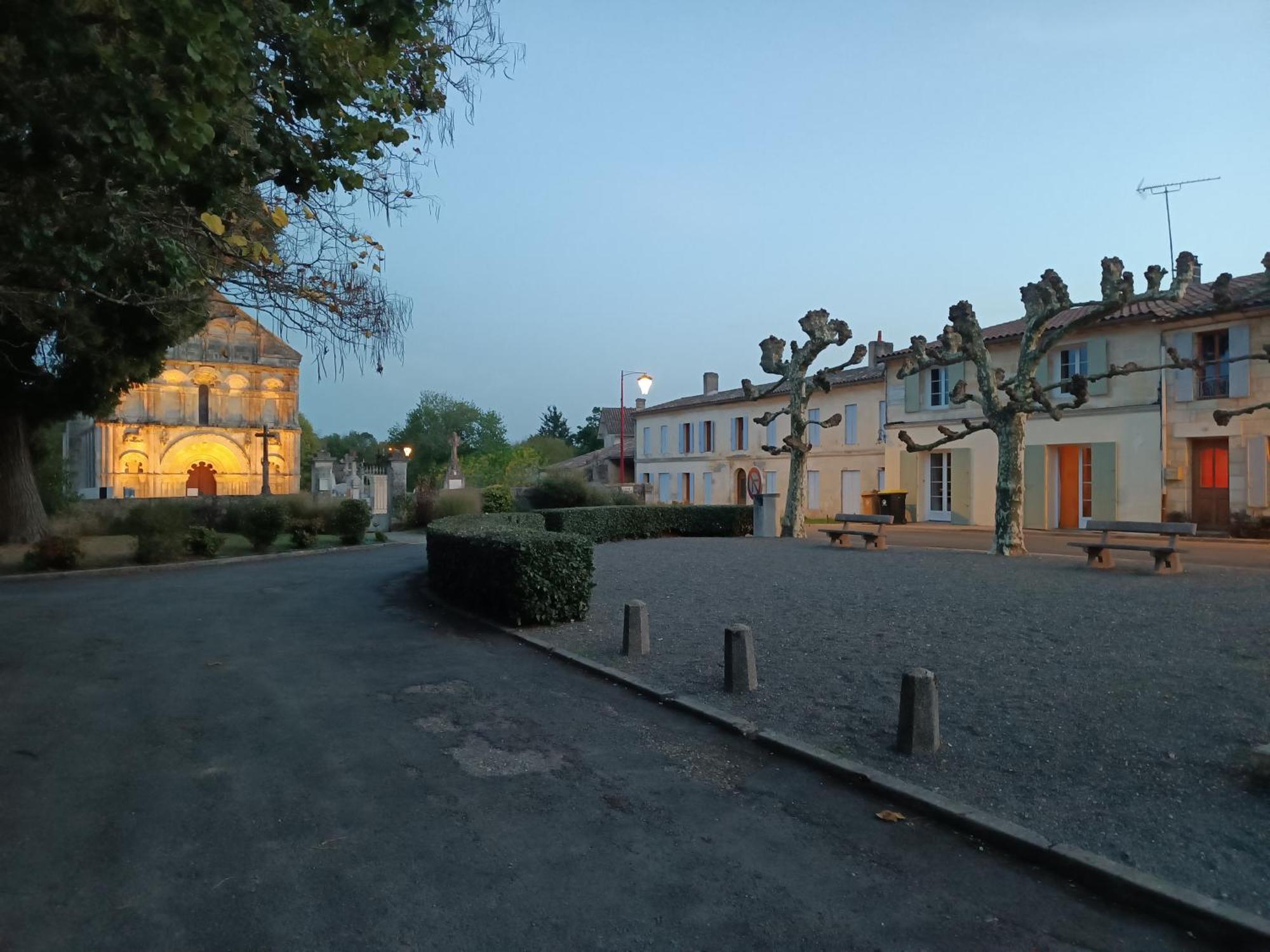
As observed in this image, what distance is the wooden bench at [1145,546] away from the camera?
1212cm

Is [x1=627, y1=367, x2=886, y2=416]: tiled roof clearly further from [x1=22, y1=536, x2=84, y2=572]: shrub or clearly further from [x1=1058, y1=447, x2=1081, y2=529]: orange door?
[x1=22, y1=536, x2=84, y2=572]: shrub

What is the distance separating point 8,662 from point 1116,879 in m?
8.83

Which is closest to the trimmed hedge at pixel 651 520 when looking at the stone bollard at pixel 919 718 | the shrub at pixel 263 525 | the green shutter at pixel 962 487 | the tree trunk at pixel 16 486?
the shrub at pixel 263 525

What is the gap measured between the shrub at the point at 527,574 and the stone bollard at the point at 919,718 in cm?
491

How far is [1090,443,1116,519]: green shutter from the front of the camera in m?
23.1

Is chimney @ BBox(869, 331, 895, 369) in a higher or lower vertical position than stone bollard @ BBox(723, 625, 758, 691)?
higher

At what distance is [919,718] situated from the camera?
4840 millimetres

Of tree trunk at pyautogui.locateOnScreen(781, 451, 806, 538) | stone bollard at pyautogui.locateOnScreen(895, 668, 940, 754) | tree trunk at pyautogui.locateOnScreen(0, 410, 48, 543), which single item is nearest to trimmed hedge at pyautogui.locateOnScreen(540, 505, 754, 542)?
tree trunk at pyautogui.locateOnScreen(781, 451, 806, 538)

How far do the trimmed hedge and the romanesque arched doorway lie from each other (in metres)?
35.9

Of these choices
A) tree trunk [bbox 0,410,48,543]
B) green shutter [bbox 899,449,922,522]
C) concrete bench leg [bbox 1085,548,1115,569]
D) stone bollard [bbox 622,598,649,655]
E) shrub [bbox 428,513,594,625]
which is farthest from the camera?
green shutter [bbox 899,449,922,522]

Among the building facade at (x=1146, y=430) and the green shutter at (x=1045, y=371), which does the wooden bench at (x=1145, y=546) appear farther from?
the green shutter at (x=1045, y=371)

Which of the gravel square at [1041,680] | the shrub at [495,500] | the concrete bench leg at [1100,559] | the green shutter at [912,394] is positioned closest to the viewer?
the gravel square at [1041,680]

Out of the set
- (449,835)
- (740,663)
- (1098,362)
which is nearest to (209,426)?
(1098,362)

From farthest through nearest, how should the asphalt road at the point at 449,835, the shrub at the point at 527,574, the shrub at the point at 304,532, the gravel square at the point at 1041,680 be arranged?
the shrub at the point at 304,532, the shrub at the point at 527,574, the gravel square at the point at 1041,680, the asphalt road at the point at 449,835
